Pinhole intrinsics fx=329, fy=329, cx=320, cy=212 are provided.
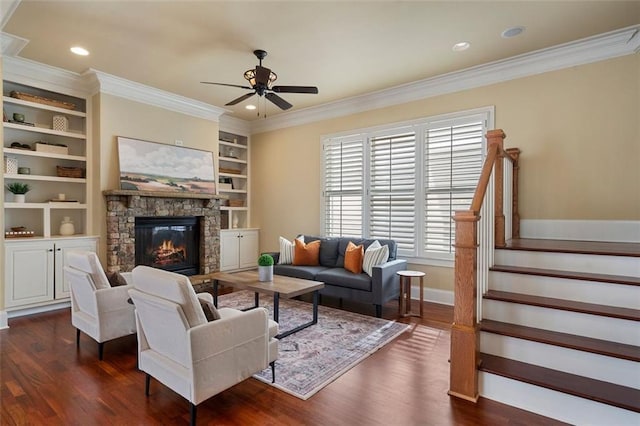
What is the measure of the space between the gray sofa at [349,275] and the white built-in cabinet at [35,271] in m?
2.89

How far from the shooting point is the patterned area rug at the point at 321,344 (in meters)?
2.66

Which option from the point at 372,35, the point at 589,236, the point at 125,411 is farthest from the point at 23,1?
the point at 589,236

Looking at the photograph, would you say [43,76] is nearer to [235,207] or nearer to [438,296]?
[235,207]

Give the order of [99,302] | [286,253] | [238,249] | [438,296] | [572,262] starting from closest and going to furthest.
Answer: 1. [572,262]
2. [99,302]
3. [438,296]
4. [286,253]
5. [238,249]

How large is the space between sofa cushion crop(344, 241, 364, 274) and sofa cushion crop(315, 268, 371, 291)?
0.27 ft

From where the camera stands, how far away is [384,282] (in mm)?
4156

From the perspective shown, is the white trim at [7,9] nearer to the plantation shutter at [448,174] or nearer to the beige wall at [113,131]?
the beige wall at [113,131]

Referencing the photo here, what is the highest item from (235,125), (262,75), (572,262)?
(235,125)

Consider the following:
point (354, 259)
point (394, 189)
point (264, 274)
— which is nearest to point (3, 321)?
point (264, 274)

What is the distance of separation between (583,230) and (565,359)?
220 centimetres

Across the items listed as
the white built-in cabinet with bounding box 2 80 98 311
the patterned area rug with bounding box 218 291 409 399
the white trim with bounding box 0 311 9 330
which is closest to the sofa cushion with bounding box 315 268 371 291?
the patterned area rug with bounding box 218 291 409 399

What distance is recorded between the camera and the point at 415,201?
16.2ft

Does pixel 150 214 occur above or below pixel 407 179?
below

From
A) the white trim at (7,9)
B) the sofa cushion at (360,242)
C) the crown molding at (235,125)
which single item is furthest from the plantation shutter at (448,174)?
the white trim at (7,9)
